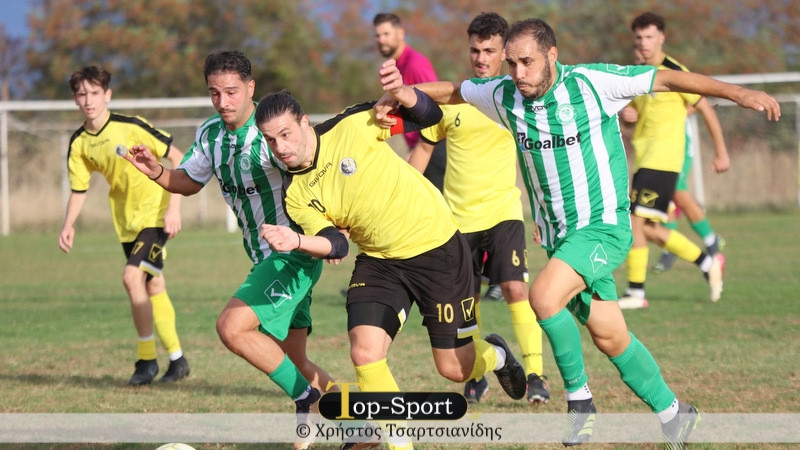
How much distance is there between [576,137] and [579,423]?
138 centimetres

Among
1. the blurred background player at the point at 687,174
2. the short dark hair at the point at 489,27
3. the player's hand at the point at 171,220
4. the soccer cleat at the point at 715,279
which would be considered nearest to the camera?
the short dark hair at the point at 489,27

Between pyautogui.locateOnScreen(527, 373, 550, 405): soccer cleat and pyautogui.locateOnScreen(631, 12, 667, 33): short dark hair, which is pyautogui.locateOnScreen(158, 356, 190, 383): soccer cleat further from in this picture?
pyautogui.locateOnScreen(631, 12, 667, 33): short dark hair

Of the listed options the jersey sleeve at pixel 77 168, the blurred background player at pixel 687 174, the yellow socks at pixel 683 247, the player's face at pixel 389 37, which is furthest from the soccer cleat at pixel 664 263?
the jersey sleeve at pixel 77 168

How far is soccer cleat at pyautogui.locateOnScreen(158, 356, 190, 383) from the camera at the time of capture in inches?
273

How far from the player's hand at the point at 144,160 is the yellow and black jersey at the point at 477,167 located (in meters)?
1.81

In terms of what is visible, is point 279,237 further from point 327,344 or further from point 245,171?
point 327,344

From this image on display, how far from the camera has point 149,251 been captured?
23.3 feet

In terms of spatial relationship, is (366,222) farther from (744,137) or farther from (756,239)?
(744,137)

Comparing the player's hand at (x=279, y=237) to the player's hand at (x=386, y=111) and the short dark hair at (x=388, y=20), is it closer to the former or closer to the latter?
the player's hand at (x=386, y=111)

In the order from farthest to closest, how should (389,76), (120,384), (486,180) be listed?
(120,384) < (486,180) < (389,76)

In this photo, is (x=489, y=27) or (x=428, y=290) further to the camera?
(x=489, y=27)

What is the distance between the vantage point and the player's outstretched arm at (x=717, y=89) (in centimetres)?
451

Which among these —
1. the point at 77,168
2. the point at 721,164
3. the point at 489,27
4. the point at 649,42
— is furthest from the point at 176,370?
the point at 721,164

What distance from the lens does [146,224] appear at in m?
7.16
